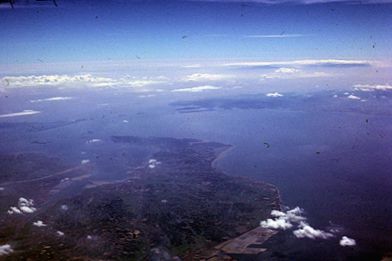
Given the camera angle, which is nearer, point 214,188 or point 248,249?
point 248,249

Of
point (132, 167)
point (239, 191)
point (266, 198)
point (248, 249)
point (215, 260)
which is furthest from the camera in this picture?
point (132, 167)

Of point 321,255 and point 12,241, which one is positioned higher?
point 12,241

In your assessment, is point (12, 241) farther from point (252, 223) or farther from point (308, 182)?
point (308, 182)

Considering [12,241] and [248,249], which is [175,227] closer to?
[248,249]

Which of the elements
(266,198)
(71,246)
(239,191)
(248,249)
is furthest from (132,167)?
(248,249)

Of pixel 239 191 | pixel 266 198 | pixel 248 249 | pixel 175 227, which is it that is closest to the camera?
pixel 248 249

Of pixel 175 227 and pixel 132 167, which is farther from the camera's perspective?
pixel 132 167

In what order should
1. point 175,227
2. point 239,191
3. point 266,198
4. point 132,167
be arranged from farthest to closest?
point 132,167 < point 239,191 < point 266,198 < point 175,227

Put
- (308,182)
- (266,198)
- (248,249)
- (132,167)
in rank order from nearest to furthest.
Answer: (248,249) → (266,198) → (308,182) → (132,167)

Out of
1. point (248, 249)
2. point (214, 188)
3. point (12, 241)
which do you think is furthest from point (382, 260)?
point (12, 241)
